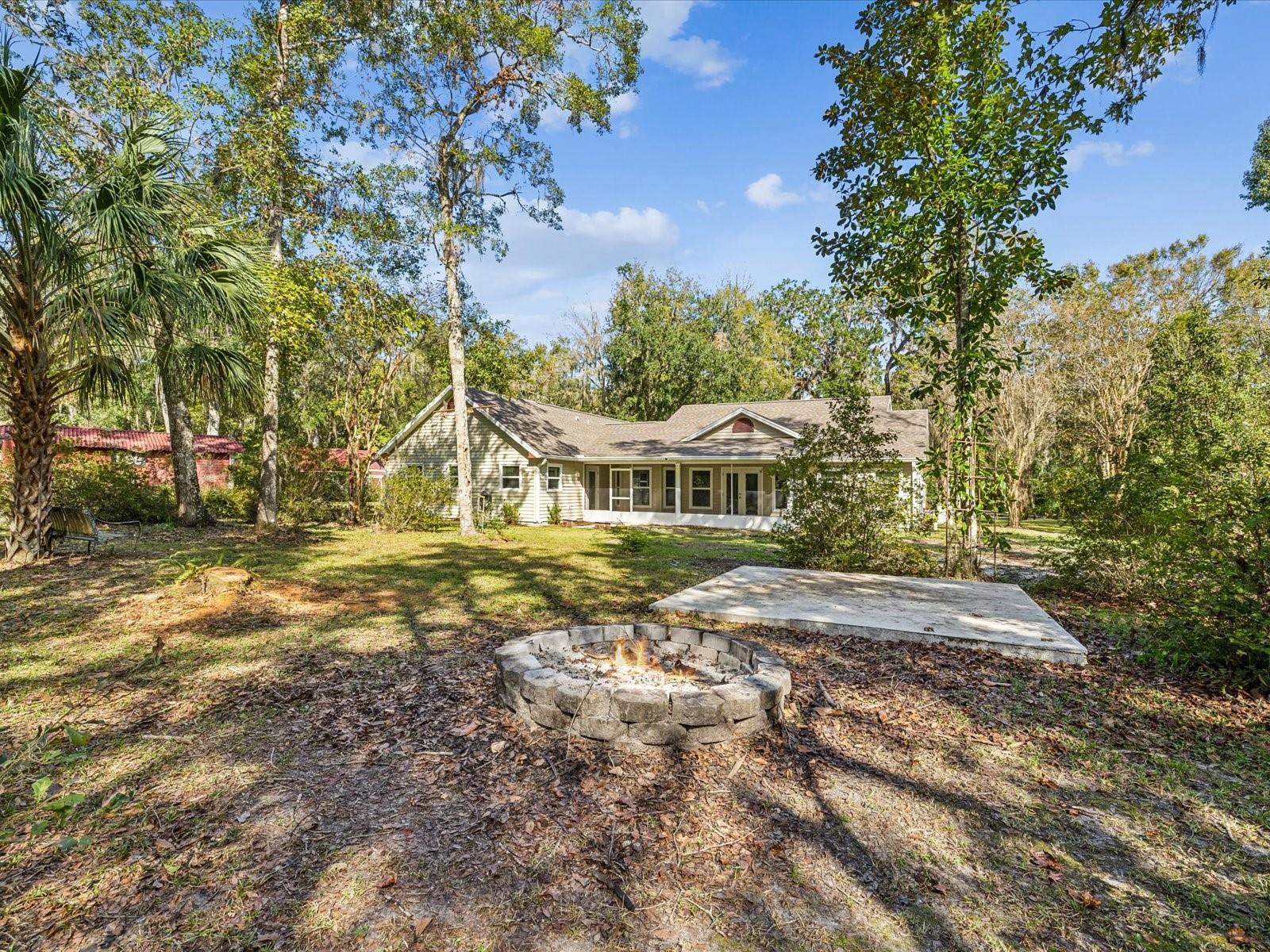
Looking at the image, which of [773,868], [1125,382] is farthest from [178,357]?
[1125,382]

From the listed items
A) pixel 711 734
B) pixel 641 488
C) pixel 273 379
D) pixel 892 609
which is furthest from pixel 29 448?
pixel 641 488

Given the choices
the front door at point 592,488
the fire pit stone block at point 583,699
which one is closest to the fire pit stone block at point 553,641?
the fire pit stone block at point 583,699

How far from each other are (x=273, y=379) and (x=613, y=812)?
14381 millimetres

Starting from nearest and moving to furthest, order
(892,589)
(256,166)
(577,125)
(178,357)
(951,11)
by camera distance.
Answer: (951,11) → (892,589) → (178,357) → (256,166) → (577,125)

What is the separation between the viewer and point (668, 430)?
22953 millimetres

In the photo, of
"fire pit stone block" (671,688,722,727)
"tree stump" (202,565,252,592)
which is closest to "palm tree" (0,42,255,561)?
"tree stump" (202,565,252,592)

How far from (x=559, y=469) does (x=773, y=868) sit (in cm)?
1893

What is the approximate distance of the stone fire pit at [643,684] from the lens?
138 inches

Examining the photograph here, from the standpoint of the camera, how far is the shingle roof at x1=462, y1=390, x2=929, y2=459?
19.6m

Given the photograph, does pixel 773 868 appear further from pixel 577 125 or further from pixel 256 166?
pixel 577 125

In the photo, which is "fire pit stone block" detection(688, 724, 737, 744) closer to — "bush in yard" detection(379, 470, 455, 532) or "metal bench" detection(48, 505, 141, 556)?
"metal bench" detection(48, 505, 141, 556)

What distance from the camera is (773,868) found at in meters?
2.56

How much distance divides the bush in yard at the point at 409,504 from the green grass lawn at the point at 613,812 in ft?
35.9

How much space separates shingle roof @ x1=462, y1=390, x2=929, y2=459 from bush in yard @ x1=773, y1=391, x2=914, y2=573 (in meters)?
8.21
